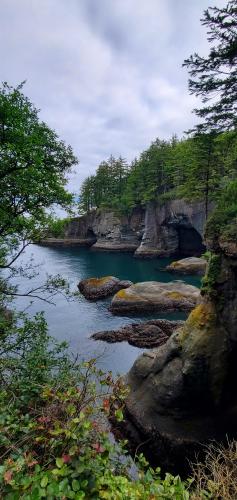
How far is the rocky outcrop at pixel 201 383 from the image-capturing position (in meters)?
13.3

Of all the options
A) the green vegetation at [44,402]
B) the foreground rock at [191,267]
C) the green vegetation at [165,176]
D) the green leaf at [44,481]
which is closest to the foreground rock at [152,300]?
the green vegetation at [165,176]

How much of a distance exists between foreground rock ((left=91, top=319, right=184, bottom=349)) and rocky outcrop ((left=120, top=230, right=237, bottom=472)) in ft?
33.6

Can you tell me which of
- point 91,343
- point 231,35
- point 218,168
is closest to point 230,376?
point 91,343

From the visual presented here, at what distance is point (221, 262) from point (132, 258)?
53349 millimetres

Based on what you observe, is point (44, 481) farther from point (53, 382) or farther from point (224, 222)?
point (224, 222)

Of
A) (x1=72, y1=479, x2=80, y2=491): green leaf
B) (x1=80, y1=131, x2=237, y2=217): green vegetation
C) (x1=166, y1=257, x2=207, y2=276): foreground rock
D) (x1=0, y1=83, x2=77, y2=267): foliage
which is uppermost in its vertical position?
(x1=80, y1=131, x2=237, y2=217): green vegetation

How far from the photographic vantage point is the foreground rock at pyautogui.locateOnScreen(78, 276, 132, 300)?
123 feet

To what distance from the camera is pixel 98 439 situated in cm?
471

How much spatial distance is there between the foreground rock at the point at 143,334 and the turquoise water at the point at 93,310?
0.72m

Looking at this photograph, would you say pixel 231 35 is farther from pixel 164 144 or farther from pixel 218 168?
pixel 164 144

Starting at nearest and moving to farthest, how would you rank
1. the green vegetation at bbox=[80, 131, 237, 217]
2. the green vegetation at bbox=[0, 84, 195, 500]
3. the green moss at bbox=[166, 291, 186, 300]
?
the green vegetation at bbox=[0, 84, 195, 500] < the green moss at bbox=[166, 291, 186, 300] < the green vegetation at bbox=[80, 131, 237, 217]

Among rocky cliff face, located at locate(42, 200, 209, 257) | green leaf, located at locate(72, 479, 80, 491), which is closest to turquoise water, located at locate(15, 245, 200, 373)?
green leaf, located at locate(72, 479, 80, 491)

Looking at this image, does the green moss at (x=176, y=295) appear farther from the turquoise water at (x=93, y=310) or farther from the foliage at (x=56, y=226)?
the foliage at (x=56, y=226)

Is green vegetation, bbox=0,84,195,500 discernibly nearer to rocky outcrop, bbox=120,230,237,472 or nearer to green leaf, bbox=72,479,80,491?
green leaf, bbox=72,479,80,491
